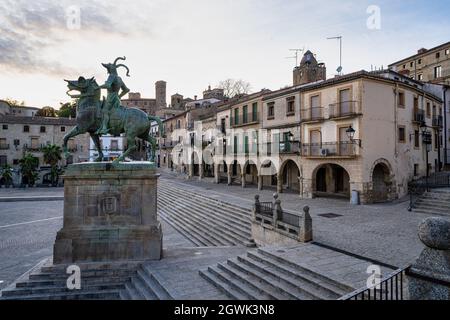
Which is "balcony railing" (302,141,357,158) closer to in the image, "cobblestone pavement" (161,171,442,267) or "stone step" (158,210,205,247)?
"cobblestone pavement" (161,171,442,267)

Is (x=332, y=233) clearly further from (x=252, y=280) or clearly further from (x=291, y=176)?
(x=291, y=176)

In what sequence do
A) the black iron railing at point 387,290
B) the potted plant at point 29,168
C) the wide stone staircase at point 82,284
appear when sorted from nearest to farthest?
the black iron railing at point 387,290 < the wide stone staircase at point 82,284 < the potted plant at point 29,168

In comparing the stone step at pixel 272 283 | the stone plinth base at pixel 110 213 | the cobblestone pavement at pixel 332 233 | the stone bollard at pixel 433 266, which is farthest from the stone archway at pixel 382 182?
the stone bollard at pixel 433 266

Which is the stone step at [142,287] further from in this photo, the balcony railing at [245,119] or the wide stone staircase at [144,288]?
the balcony railing at [245,119]

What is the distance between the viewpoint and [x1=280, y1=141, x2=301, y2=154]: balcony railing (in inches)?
→ 969

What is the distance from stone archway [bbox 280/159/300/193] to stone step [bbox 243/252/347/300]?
19942mm

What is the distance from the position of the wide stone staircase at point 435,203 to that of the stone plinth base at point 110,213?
15.4m

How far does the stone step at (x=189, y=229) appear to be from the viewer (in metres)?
15.5

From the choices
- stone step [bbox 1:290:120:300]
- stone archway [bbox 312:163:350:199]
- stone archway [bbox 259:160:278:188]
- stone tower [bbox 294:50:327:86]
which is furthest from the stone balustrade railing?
stone tower [bbox 294:50:327:86]

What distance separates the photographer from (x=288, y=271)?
8.36m

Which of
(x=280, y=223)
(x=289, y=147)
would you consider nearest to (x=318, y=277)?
(x=280, y=223)
